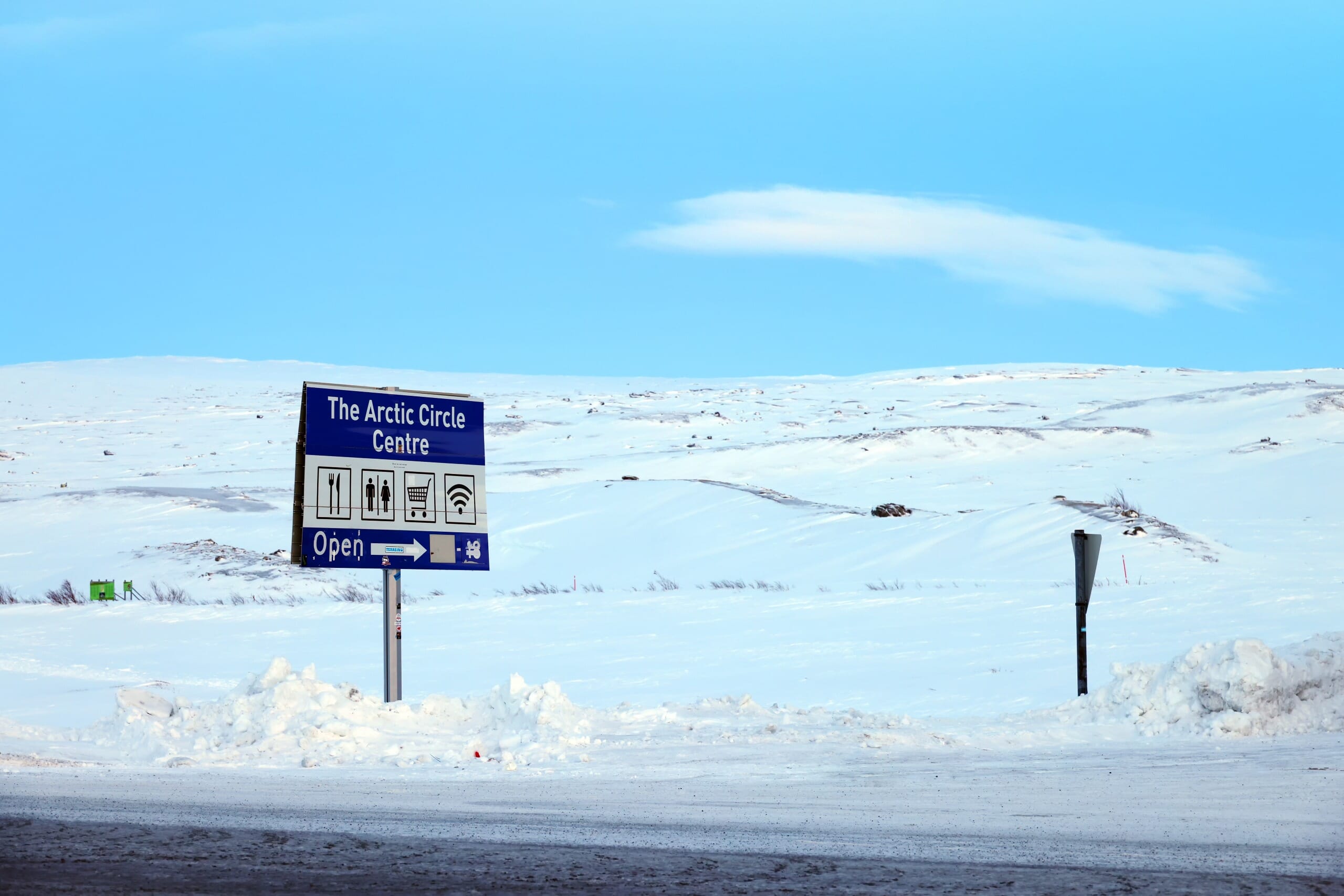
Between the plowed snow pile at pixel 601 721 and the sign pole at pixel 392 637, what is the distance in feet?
1.83

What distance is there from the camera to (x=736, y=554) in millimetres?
30234

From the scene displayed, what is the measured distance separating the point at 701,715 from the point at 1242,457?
1285 inches

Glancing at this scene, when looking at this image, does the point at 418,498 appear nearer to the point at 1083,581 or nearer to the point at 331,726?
the point at 331,726

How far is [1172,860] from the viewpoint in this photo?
6.00 metres

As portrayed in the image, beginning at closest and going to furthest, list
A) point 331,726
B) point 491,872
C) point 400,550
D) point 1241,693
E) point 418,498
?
point 491,872 < point 1241,693 < point 331,726 < point 400,550 < point 418,498

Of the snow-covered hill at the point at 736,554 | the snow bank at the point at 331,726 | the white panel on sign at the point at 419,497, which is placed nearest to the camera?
the snow bank at the point at 331,726

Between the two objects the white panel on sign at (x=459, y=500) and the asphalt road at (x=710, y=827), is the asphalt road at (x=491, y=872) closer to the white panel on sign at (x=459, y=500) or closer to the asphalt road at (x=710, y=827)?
the asphalt road at (x=710, y=827)

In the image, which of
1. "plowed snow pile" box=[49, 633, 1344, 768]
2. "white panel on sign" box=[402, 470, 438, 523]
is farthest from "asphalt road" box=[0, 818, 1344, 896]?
"white panel on sign" box=[402, 470, 438, 523]

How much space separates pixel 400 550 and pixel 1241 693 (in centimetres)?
729

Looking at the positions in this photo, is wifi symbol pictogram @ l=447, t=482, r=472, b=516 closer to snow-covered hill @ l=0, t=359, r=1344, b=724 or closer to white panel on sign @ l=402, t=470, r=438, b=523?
white panel on sign @ l=402, t=470, r=438, b=523

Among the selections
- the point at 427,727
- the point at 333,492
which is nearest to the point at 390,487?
the point at 333,492

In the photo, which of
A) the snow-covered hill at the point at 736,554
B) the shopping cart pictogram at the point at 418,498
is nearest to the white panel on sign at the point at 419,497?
the shopping cart pictogram at the point at 418,498

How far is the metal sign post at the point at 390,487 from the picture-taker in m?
12.6

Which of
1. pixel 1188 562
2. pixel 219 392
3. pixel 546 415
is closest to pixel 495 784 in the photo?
pixel 1188 562
